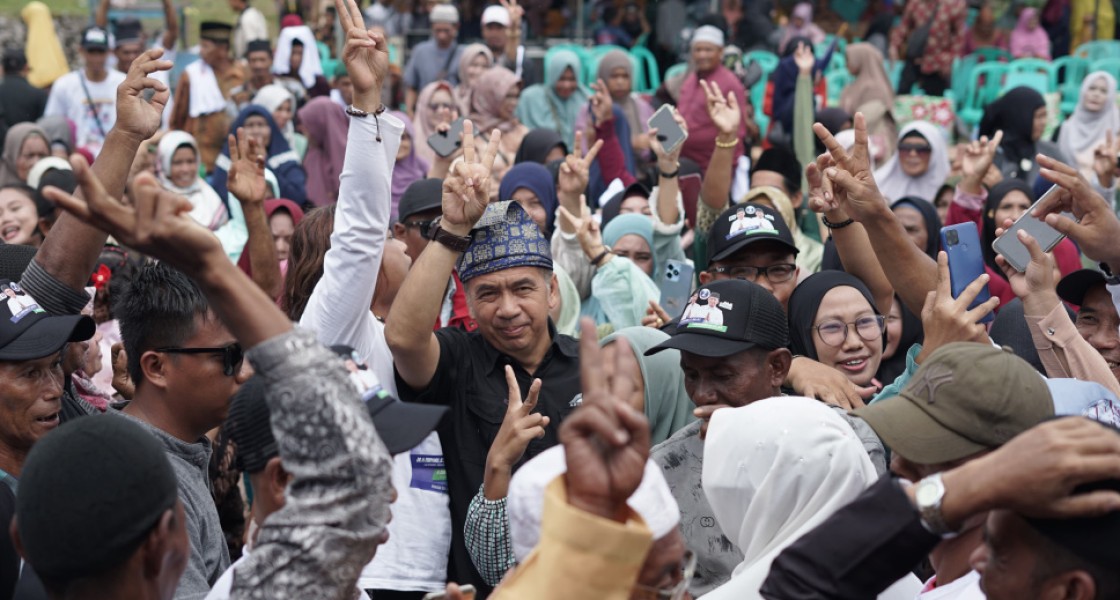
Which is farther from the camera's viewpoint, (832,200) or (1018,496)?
(832,200)

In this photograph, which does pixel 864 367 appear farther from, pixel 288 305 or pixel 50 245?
pixel 50 245

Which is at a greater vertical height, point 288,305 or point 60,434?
point 60,434

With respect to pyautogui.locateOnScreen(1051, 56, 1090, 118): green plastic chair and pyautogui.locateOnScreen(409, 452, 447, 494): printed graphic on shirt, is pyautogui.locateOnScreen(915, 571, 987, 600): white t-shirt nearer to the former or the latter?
pyautogui.locateOnScreen(409, 452, 447, 494): printed graphic on shirt

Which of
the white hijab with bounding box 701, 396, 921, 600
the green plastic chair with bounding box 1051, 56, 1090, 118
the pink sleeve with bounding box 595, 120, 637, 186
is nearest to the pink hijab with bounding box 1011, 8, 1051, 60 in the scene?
the green plastic chair with bounding box 1051, 56, 1090, 118

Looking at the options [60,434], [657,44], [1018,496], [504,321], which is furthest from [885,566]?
[657,44]

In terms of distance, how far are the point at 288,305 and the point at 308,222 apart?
347mm

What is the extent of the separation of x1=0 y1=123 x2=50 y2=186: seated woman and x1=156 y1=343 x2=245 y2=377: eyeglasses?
6.42 m

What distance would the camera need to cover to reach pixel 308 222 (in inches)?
169

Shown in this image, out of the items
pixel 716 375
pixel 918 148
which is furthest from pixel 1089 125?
pixel 716 375

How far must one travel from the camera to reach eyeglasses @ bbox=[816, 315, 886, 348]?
14.8ft

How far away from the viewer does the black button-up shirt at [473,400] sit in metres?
3.67

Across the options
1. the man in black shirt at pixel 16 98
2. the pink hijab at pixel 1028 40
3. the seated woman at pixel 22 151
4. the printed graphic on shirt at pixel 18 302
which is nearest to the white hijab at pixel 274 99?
the seated woman at pixel 22 151

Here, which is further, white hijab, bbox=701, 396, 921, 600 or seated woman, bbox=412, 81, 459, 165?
seated woman, bbox=412, 81, 459, 165

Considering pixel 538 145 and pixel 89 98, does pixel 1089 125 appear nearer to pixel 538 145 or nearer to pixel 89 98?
pixel 538 145
